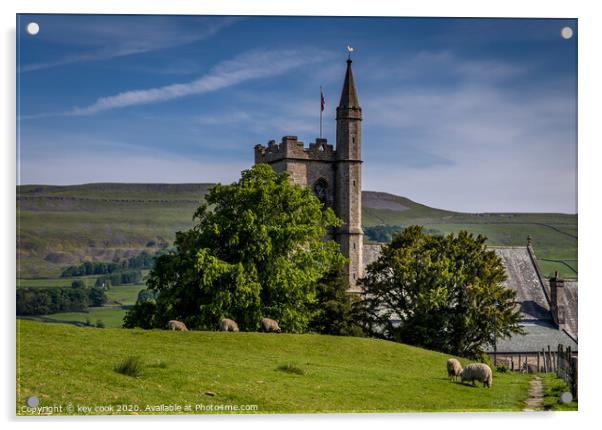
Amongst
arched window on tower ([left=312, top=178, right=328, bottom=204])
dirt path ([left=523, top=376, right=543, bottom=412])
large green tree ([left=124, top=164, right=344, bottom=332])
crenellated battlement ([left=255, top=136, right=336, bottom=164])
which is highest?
crenellated battlement ([left=255, top=136, right=336, bottom=164])

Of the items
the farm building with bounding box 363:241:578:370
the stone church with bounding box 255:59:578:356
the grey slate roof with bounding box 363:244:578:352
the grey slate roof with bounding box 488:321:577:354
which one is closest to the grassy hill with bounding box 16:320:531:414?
the stone church with bounding box 255:59:578:356

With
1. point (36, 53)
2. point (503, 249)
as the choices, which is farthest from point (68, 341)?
point (503, 249)

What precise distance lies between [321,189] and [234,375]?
1564 inches

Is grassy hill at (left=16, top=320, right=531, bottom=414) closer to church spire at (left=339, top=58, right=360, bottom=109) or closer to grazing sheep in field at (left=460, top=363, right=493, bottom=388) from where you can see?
grazing sheep in field at (left=460, top=363, right=493, bottom=388)

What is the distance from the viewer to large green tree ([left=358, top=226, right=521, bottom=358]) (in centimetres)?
4709

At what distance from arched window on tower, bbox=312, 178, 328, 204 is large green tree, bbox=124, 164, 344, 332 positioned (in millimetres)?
19032

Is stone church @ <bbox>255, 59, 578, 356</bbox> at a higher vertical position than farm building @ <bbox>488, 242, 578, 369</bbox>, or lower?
higher

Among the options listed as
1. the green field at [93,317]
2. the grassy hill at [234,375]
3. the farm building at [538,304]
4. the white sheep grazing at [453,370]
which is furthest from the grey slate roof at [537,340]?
the white sheep grazing at [453,370]

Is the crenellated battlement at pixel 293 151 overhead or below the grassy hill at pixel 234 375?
overhead

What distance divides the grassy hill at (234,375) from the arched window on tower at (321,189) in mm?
30423

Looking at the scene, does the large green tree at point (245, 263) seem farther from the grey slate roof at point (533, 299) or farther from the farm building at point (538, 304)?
the farm building at point (538, 304)

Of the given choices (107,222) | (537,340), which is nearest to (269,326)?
(107,222)

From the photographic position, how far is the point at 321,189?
65.2m

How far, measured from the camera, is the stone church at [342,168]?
2511 inches
